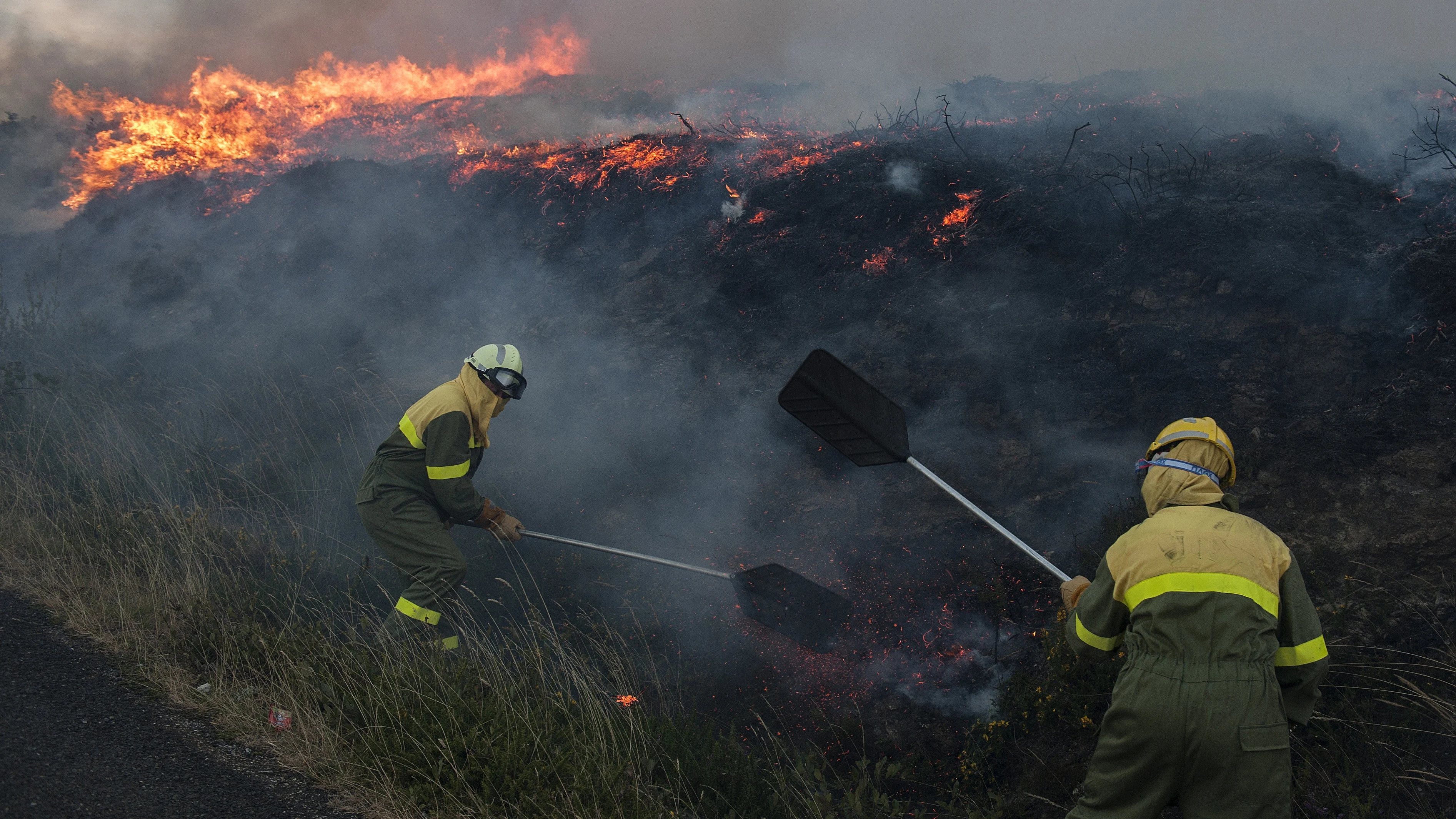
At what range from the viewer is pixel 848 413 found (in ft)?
13.3

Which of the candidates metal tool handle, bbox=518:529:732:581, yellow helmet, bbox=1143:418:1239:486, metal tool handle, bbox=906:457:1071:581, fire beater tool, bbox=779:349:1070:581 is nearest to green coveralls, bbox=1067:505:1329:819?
yellow helmet, bbox=1143:418:1239:486

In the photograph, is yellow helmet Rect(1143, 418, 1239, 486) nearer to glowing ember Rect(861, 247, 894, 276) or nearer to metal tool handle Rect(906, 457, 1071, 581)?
metal tool handle Rect(906, 457, 1071, 581)

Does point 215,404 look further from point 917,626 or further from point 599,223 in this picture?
point 917,626

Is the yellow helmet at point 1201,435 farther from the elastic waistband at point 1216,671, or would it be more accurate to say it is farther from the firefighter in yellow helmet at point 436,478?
the firefighter in yellow helmet at point 436,478

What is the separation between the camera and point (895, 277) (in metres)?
6.95

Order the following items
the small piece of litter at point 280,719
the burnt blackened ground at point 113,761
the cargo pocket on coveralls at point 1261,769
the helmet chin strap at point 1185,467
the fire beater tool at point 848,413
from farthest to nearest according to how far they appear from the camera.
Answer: the fire beater tool at point 848,413
the small piece of litter at point 280,719
the burnt blackened ground at point 113,761
the helmet chin strap at point 1185,467
the cargo pocket on coveralls at point 1261,769

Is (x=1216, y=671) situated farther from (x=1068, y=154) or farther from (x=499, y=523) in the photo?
(x=1068, y=154)

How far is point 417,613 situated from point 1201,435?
14.3 ft

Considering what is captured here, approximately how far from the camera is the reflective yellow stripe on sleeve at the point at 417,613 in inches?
186

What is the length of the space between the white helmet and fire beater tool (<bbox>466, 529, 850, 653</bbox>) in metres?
1.23

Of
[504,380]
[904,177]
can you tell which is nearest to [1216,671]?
[504,380]

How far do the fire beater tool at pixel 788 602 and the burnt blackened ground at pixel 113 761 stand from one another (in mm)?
2264

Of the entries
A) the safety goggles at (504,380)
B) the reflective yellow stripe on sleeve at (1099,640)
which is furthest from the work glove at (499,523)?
the reflective yellow stripe on sleeve at (1099,640)

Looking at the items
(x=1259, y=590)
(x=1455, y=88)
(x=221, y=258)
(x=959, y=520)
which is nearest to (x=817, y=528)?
(x=959, y=520)
